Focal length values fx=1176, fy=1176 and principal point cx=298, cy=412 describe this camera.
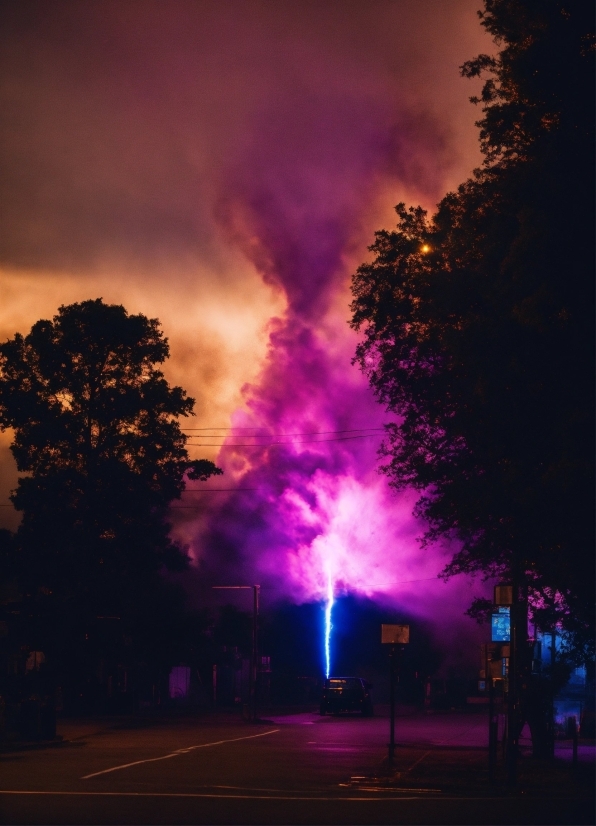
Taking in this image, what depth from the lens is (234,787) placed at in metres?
19.8

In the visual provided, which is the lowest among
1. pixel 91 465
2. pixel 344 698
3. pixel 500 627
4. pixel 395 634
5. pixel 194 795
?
pixel 344 698

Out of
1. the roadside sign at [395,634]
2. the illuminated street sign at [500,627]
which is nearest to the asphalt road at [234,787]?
the roadside sign at [395,634]

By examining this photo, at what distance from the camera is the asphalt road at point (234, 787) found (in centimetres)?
1562

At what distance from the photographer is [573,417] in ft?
67.8

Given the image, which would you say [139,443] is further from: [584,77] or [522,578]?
[584,77]

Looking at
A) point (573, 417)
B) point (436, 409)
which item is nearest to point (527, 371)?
point (573, 417)

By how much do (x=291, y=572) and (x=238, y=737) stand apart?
3522cm

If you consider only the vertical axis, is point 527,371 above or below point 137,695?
above

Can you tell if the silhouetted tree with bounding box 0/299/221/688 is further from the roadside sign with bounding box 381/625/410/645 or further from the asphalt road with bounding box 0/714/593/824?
the roadside sign with bounding box 381/625/410/645

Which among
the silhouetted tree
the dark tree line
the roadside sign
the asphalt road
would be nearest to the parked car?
the silhouetted tree

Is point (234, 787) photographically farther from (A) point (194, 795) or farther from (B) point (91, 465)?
(B) point (91, 465)

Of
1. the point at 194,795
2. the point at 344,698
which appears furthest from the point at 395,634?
the point at 344,698

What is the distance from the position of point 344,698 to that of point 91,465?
15658mm

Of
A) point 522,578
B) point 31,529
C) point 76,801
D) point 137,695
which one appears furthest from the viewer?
point 137,695
